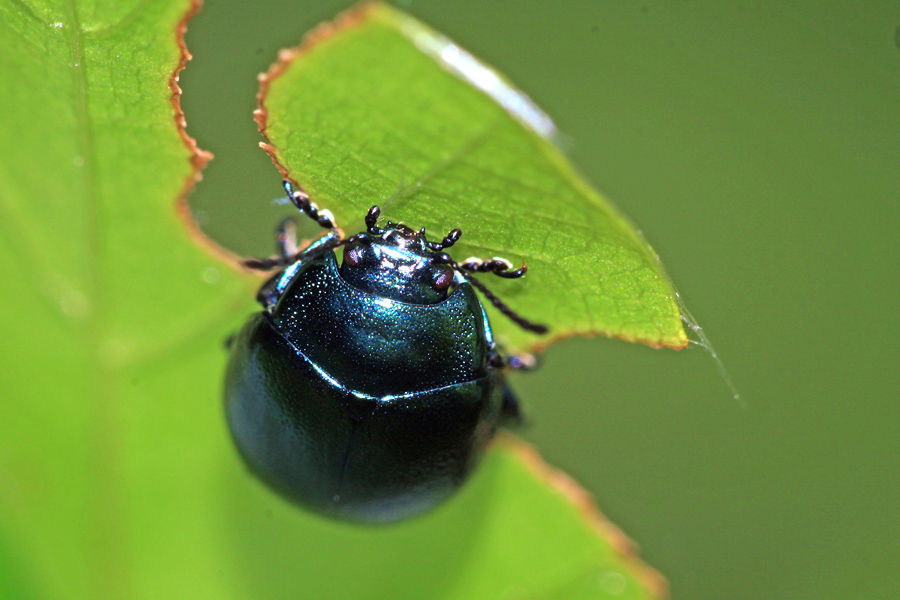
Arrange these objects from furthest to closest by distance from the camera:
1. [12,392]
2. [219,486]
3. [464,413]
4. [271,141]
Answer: [219,486]
[12,392]
[464,413]
[271,141]

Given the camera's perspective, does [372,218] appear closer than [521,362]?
Yes

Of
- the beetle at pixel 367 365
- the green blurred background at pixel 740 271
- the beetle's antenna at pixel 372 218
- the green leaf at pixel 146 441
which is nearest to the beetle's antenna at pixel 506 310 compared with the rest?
the beetle at pixel 367 365

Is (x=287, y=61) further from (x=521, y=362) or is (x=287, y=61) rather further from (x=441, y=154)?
(x=521, y=362)

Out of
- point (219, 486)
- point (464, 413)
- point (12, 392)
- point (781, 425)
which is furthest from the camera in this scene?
point (781, 425)

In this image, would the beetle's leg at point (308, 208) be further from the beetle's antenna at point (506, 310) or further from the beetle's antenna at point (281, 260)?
the beetle's antenna at point (506, 310)

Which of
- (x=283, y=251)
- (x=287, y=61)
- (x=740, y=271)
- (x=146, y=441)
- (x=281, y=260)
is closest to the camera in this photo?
(x=287, y=61)

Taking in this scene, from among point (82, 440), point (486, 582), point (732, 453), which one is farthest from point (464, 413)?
point (732, 453)

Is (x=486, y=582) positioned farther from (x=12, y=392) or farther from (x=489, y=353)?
(x=12, y=392)

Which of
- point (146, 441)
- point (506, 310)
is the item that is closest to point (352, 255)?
point (506, 310)
